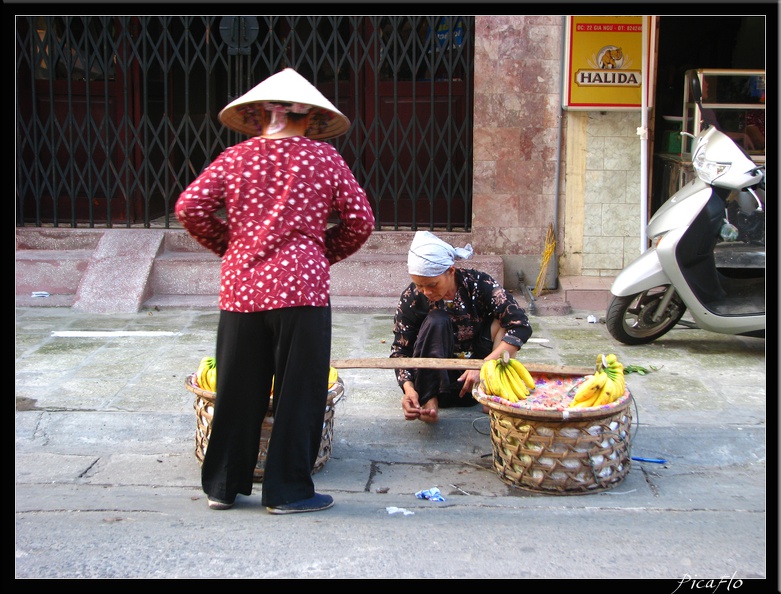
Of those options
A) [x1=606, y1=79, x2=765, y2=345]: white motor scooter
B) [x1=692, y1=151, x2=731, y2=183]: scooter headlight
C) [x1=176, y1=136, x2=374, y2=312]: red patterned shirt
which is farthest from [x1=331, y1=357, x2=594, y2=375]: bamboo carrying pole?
[x1=692, y1=151, x2=731, y2=183]: scooter headlight

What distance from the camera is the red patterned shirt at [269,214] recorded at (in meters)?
3.40

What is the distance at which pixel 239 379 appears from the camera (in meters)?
3.53

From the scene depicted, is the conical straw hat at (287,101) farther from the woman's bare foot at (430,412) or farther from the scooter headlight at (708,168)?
the scooter headlight at (708,168)

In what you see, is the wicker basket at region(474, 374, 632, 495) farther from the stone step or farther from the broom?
the broom

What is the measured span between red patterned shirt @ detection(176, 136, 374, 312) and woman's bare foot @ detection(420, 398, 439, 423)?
1.16 m

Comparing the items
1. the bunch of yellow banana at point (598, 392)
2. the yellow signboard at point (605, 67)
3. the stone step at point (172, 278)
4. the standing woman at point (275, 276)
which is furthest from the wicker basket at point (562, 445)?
the yellow signboard at point (605, 67)

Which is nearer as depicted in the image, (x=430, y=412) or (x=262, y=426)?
(x=262, y=426)

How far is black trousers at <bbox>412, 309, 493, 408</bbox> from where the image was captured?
441 cm

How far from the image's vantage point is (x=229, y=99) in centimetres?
841

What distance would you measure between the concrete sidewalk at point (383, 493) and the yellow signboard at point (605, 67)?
96.5 inches

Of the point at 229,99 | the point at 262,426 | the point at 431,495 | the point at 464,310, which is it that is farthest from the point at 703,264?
the point at 229,99

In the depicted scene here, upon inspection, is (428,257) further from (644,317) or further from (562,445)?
(644,317)

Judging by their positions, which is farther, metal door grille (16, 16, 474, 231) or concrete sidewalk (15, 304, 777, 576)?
metal door grille (16, 16, 474, 231)

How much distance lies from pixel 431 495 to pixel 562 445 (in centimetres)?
61
